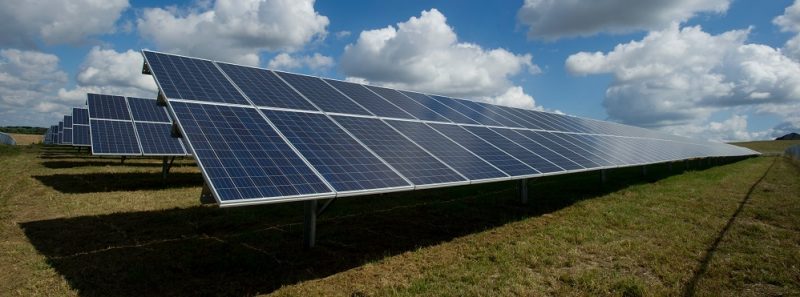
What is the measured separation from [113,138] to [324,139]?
16.3 metres

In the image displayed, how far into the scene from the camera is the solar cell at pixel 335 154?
805 centimetres

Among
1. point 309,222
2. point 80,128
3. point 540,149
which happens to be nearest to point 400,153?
point 309,222

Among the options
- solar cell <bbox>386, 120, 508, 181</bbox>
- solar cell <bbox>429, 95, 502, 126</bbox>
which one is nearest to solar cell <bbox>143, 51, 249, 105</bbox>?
solar cell <bbox>386, 120, 508, 181</bbox>

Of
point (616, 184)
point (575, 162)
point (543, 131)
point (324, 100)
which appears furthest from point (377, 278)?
point (616, 184)

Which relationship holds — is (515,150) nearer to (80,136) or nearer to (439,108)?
(439,108)

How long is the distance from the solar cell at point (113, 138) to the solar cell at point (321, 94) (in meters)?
9.71

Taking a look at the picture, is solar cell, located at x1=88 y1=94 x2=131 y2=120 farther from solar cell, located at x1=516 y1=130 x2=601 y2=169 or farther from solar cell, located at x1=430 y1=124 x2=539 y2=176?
solar cell, located at x1=516 y1=130 x2=601 y2=169

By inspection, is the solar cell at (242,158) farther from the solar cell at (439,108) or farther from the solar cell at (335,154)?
the solar cell at (439,108)

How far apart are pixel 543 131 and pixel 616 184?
19.8ft

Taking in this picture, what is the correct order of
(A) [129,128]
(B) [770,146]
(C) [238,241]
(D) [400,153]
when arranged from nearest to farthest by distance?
(C) [238,241]
(D) [400,153]
(A) [129,128]
(B) [770,146]

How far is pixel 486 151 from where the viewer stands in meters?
12.7

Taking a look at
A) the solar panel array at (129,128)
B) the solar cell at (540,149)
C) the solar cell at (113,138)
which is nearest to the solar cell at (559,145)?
the solar cell at (540,149)

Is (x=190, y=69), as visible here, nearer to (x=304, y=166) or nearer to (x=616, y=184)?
(x=304, y=166)

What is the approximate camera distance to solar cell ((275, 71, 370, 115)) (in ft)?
40.1
